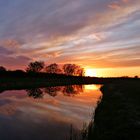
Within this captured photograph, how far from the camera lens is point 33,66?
19688 centimetres

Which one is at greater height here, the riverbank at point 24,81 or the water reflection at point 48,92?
the riverbank at point 24,81

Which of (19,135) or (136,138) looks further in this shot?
(19,135)

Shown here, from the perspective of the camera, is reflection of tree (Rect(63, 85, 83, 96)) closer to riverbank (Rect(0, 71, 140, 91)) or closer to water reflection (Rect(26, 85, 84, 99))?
water reflection (Rect(26, 85, 84, 99))

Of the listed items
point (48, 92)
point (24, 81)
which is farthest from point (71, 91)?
point (24, 81)

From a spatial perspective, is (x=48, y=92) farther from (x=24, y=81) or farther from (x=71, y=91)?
(x=24, y=81)

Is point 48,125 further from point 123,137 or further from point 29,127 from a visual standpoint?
point 123,137

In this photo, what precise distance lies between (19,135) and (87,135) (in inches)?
199

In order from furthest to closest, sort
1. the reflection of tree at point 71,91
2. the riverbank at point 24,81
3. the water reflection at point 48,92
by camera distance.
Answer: the riverbank at point 24,81 → the reflection of tree at point 71,91 → the water reflection at point 48,92

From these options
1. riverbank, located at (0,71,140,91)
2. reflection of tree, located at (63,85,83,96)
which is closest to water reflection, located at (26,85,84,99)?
reflection of tree, located at (63,85,83,96)

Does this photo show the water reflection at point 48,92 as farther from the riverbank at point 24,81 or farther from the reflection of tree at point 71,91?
the riverbank at point 24,81

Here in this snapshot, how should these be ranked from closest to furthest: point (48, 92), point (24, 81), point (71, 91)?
point (48, 92) → point (71, 91) → point (24, 81)

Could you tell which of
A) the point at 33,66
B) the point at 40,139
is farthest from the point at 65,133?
the point at 33,66

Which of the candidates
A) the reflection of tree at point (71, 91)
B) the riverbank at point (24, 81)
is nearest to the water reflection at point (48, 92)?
the reflection of tree at point (71, 91)

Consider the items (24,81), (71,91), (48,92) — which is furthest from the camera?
(24,81)
